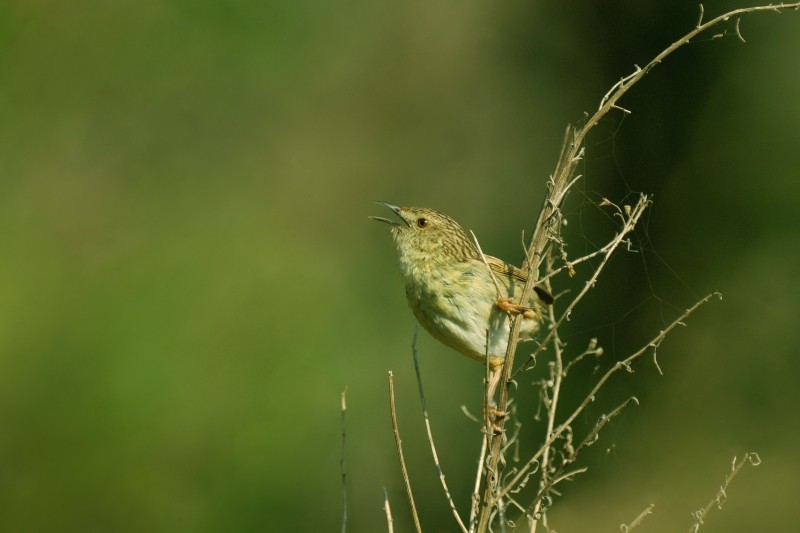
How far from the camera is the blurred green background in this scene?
25.7 ft

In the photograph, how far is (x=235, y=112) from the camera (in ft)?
33.1

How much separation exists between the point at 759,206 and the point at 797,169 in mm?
441

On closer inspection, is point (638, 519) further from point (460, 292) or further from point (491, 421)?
point (460, 292)

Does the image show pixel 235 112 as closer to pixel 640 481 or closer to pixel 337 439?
pixel 337 439

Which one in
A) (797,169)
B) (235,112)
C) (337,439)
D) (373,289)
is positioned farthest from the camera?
(235,112)

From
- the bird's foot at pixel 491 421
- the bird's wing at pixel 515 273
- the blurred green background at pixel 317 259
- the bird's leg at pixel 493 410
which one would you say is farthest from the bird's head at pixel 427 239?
the blurred green background at pixel 317 259

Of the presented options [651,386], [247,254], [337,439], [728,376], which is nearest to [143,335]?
[247,254]

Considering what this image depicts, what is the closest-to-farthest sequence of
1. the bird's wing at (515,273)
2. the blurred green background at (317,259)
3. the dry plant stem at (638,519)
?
1. the dry plant stem at (638,519)
2. the bird's wing at (515,273)
3. the blurred green background at (317,259)

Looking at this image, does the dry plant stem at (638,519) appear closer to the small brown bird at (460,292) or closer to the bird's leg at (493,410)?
the bird's leg at (493,410)

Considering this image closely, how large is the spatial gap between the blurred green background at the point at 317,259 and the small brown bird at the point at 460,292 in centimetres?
340

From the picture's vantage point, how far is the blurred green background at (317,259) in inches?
308

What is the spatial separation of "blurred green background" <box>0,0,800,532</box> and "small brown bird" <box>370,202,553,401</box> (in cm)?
340

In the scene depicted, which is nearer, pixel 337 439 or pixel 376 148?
pixel 337 439

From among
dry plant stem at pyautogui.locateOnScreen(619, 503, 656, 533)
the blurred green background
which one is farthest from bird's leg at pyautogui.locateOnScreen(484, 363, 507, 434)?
the blurred green background
